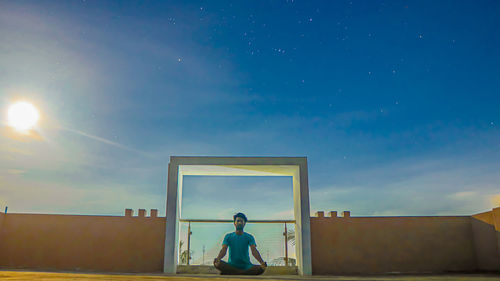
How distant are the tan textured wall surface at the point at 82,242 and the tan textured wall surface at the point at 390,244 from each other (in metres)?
4.06

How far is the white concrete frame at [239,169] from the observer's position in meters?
8.65

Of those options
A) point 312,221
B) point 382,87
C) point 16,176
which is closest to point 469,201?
point 382,87

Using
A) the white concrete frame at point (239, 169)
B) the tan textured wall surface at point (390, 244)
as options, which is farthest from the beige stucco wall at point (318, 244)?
the white concrete frame at point (239, 169)

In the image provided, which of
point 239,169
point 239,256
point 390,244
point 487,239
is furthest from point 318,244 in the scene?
point 239,256

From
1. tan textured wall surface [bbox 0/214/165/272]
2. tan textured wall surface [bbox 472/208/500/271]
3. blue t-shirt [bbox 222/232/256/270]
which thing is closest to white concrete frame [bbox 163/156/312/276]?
tan textured wall surface [bbox 0/214/165/272]

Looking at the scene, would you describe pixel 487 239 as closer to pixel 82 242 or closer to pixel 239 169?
pixel 239 169

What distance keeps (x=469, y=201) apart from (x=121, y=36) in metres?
13.2

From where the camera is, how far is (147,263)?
9.66 meters

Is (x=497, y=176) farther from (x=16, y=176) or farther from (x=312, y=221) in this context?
(x=16, y=176)

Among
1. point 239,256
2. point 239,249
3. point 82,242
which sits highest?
point 82,242

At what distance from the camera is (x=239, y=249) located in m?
6.53

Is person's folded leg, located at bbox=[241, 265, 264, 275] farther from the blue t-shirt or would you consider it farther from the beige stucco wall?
the beige stucco wall

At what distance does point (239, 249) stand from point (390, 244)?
4835mm

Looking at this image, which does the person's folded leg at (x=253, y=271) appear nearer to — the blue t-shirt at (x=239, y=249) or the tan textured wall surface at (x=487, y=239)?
the blue t-shirt at (x=239, y=249)
